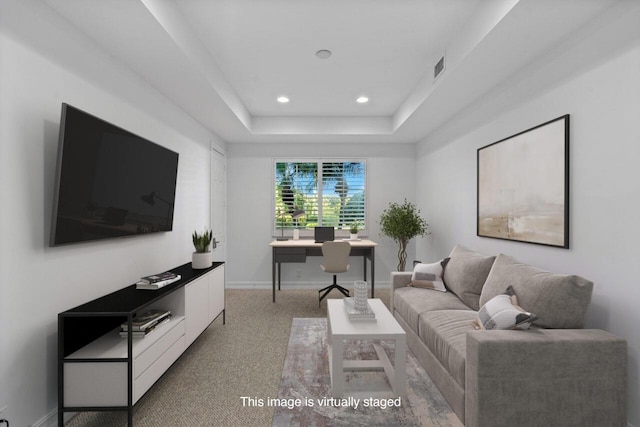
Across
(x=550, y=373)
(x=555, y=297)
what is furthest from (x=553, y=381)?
(x=555, y=297)

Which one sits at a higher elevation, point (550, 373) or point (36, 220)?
point (36, 220)

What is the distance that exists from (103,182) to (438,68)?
9.42 feet

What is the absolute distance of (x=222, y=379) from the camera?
2.35m

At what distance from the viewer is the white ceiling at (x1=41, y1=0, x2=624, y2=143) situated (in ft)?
6.39

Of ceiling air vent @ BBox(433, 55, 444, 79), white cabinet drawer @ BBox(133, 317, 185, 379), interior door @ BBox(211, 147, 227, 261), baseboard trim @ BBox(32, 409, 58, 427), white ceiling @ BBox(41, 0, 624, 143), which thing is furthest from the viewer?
interior door @ BBox(211, 147, 227, 261)

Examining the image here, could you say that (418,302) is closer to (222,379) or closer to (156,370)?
(222,379)

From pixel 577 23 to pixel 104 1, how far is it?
9.33 ft

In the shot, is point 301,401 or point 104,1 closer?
point 104,1

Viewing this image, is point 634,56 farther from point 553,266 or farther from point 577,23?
point 553,266

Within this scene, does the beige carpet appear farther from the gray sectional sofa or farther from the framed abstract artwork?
the framed abstract artwork

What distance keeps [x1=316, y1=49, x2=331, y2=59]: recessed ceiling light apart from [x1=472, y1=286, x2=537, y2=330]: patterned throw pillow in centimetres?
244

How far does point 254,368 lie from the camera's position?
2.50 m

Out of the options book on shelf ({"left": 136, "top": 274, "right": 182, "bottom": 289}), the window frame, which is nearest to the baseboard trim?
book on shelf ({"left": 136, "top": 274, "right": 182, "bottom": 289})

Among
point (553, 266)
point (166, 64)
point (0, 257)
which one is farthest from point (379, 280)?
point (0, 257)
